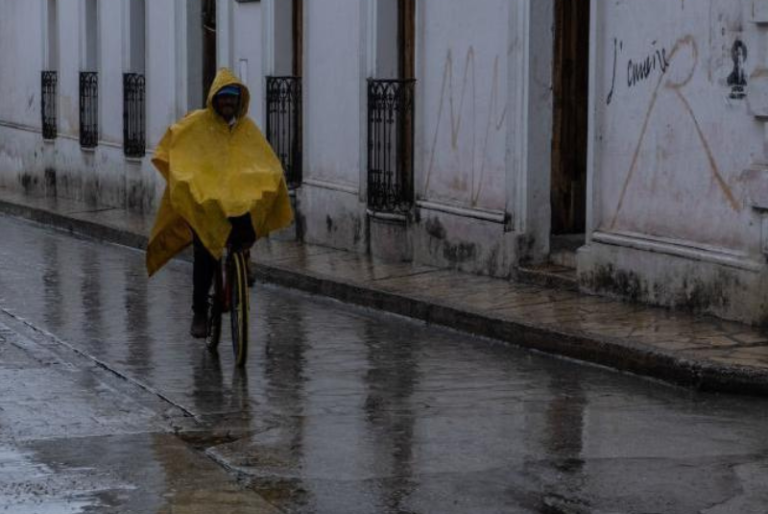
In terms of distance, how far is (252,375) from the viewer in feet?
36.8

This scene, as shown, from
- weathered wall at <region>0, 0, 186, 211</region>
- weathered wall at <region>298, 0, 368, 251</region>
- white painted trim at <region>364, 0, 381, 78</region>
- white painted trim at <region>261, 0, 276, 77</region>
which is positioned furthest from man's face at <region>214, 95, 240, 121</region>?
weathered wall at <region>0, 0, 186, 211</region>

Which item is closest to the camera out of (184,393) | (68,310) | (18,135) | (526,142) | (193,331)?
(184,393)

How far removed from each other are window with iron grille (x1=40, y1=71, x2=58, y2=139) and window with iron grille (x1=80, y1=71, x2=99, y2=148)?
187 centimetres

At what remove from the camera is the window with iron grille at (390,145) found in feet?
59.1

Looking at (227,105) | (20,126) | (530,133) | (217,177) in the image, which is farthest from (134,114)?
(217,177)

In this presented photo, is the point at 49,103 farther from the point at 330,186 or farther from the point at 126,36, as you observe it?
the point at 330,186

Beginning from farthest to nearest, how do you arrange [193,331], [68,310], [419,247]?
[419,247], [68,310], [193,331]

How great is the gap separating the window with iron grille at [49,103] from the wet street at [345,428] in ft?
54.5

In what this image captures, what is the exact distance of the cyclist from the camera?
37.7ft

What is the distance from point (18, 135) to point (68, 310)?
61.5ft

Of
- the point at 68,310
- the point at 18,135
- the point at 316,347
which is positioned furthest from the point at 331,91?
the point at 18,135

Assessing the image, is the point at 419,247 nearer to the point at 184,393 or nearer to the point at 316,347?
the point at 316,347

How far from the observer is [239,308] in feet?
37.8

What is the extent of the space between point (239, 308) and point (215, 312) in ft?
1.60
